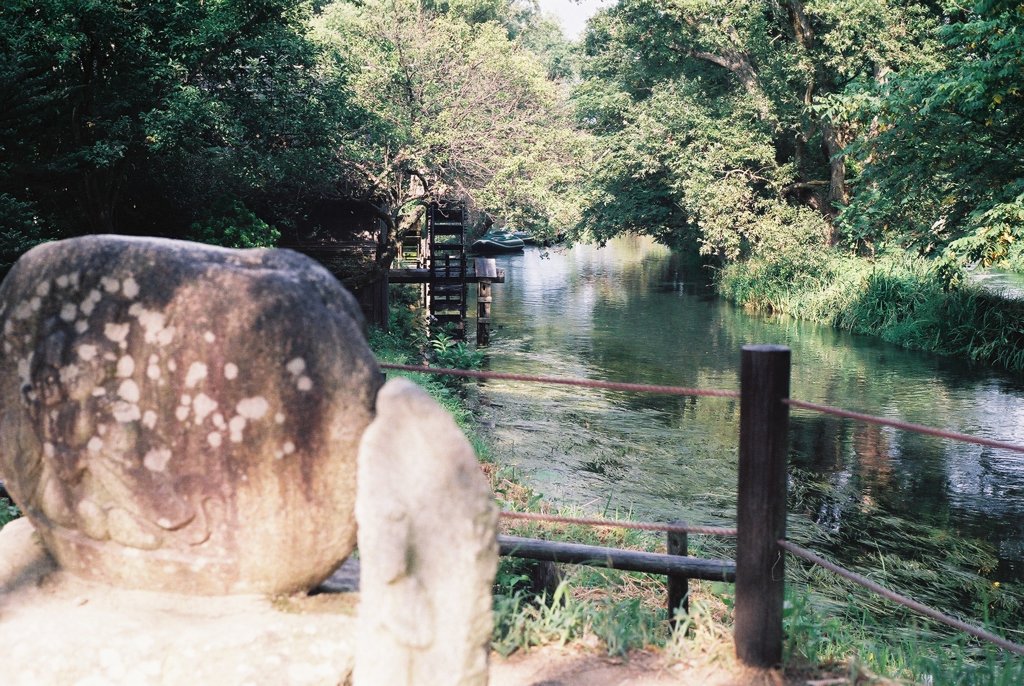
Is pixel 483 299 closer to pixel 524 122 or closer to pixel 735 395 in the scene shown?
pixel 524 122

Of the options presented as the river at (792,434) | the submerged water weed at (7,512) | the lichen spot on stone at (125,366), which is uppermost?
the lichen spot on stone at (125,366)

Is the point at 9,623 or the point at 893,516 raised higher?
the point at 9,623

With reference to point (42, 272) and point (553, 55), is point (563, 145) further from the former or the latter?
point (553, 55)

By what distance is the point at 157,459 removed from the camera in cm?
267

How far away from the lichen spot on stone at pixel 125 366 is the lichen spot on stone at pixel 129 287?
0.18 metres

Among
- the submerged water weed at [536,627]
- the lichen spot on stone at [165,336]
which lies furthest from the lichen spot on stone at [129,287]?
the submerged water weed at [536,627]

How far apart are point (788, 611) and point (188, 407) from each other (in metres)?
2.33

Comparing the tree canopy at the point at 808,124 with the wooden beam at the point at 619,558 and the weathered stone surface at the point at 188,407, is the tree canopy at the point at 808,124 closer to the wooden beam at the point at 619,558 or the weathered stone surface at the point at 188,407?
the wooden beam at the point at 619,558

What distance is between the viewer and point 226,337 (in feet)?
8.52

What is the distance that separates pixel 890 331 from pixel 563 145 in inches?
302

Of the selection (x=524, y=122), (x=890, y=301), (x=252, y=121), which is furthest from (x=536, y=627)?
(x=890, y=301)

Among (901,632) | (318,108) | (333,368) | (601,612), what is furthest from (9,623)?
Answer: (318,108)

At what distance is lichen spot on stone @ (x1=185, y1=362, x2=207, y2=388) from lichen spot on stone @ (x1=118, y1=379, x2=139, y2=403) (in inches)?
6.9

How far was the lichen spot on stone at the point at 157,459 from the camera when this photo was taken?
2.66 metres
